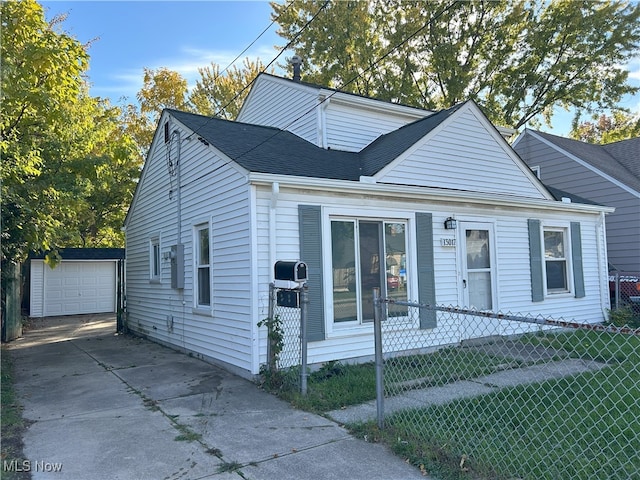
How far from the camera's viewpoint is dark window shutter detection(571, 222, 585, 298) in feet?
32.3

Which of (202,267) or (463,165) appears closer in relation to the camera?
(202,267)

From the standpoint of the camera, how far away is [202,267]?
7.78 metres

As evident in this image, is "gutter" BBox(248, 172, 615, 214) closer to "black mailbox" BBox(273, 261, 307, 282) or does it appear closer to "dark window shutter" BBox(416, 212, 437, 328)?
"dark window shutter" BBox(416, 212, 437, 328)

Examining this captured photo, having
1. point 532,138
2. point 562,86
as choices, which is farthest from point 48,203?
point 562,86

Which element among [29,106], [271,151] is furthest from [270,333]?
[29,106]

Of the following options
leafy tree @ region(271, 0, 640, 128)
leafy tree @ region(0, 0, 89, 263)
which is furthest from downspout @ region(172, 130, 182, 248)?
leafy tree @ region(271, 0, 640, 128)

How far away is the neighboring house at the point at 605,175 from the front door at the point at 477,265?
669cm

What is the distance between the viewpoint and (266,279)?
6176 millimetres

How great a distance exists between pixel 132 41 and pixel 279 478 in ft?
26.6

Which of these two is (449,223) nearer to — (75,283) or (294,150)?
(294,150)

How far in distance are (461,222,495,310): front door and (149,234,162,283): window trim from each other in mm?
6349

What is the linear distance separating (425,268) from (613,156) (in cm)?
1266

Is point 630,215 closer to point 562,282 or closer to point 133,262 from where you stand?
point 562,282

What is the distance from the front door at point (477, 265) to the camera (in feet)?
27.2
